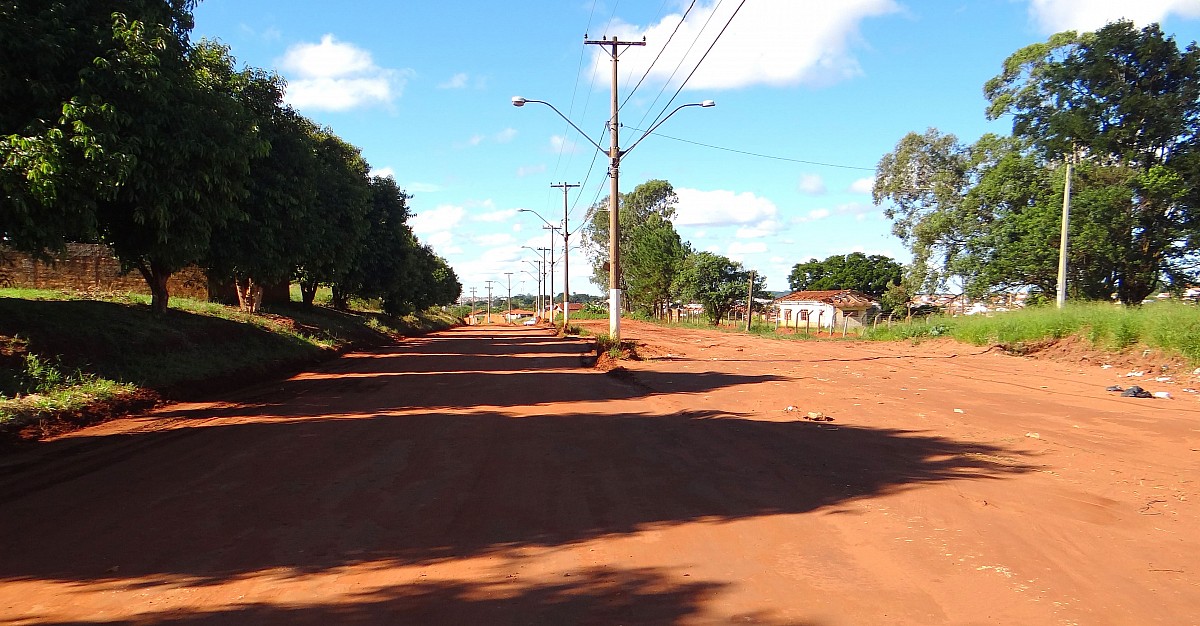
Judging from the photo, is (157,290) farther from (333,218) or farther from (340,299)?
(340,299)

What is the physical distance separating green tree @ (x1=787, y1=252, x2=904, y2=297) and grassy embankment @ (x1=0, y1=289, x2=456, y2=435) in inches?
2939

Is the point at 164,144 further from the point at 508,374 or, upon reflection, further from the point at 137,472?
the point at 508,374

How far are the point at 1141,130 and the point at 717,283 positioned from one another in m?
29.7

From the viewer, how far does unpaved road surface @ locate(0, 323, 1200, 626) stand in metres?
4.17

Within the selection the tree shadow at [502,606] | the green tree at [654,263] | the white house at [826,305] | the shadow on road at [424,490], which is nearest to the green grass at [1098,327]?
the shadow on road at [424,490]

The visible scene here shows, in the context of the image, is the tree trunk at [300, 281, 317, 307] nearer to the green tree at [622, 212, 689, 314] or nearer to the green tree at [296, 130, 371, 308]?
the green tree at [296, 130, 371, 308]

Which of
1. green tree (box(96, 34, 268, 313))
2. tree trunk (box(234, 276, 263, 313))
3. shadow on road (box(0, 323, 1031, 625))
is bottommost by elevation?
shadow on road (box(0, 323, 1031, 625))

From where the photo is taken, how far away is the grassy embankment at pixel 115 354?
1055 cm

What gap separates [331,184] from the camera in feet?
78.2

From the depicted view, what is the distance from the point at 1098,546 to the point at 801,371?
1251 cm

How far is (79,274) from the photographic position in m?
24.9

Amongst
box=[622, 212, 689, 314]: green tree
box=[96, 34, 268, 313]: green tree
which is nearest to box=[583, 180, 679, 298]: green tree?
box=[622, 212, 689, 314]: green tree

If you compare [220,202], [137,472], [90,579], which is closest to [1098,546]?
[90,579]

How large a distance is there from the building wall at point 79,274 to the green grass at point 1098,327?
28.8 metres
